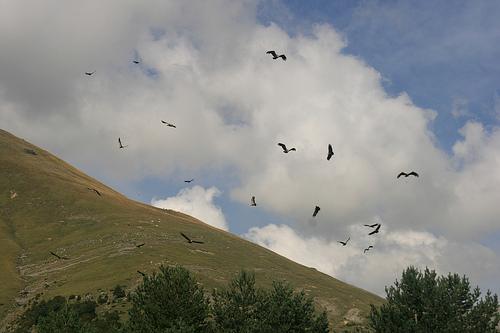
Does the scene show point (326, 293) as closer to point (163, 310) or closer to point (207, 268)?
point (207, 268)

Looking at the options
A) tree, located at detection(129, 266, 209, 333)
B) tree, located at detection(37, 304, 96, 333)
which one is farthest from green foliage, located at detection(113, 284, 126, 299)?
tree, located at detection(129, 266, 209, 333)

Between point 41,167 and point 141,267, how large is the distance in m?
109

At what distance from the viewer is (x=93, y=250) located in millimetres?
119500

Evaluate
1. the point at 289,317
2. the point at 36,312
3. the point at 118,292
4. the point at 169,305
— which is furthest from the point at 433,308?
the point at 36,312

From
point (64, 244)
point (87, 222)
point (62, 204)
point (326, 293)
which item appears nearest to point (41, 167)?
point (62, 204)

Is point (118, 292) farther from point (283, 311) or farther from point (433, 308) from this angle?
point (433, 308)

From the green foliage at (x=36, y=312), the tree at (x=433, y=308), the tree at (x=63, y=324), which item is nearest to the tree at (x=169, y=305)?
the tree at (x=63, y=324)

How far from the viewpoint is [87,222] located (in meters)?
143

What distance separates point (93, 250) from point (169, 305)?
72.2 meters

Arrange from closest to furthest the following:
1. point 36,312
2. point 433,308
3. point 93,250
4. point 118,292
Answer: point 433,308 < point 36,312 < point 118,292 < point 93,250

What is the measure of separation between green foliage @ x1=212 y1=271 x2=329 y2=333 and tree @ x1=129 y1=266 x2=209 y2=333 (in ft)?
6.44

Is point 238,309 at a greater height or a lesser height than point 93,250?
lesser

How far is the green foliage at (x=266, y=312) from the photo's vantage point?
164 feet

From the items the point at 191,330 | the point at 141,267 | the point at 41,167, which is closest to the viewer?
the point at 191,330
